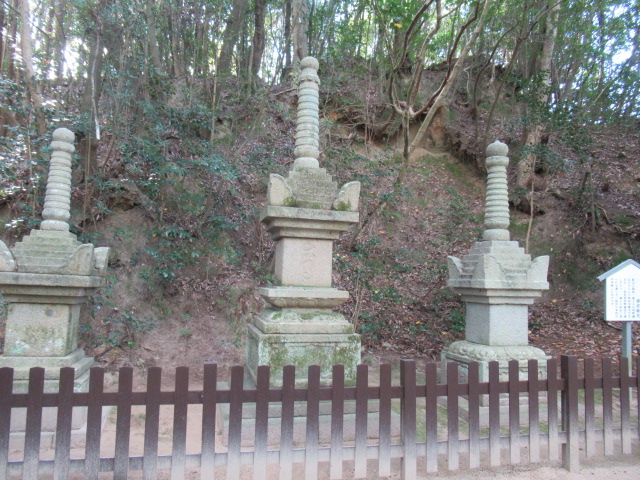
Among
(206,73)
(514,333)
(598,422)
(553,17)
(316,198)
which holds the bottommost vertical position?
(598,422)

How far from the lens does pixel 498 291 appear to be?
191 inches

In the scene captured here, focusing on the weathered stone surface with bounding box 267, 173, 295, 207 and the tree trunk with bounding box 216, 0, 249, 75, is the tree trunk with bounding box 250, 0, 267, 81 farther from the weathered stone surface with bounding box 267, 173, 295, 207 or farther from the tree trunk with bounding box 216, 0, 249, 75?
the weathered stone surface with bounding box 267, 173, 295, 207

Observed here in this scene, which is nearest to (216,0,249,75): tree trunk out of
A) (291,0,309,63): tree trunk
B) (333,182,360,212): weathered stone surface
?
(291,0,309,63): tree trunk

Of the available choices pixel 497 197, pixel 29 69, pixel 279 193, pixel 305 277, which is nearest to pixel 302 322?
pixel 305 277

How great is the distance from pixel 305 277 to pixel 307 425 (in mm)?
1552

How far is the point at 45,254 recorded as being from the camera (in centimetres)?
383

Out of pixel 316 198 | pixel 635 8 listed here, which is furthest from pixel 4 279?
pixel 635 8

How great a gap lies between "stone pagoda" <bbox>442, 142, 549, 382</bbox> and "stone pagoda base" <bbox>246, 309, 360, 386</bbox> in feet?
5.68

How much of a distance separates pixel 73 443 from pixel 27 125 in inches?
215

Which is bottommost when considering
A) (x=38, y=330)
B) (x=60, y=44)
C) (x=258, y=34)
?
(x=38, y=330)

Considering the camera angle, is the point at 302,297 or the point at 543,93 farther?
the point at 543,93

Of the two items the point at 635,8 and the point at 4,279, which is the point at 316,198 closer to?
the point at 4,279

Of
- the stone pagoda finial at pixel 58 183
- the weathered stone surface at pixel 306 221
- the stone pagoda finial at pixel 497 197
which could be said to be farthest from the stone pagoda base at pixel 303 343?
the stone pagoda finial at pixel 497 197

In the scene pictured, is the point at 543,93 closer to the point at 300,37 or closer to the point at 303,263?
the point at 300,37
